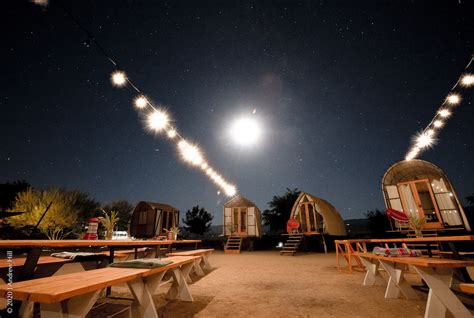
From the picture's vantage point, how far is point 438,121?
761 cm

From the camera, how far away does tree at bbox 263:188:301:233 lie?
2522cm

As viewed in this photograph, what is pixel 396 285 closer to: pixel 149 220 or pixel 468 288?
pixel 468 288

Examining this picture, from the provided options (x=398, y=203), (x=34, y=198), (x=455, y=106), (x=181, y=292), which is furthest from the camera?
(x=34, y=198)

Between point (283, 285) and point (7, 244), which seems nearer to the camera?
point (7, 244)

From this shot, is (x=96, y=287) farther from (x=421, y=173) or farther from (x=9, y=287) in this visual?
(x=421, y=173)

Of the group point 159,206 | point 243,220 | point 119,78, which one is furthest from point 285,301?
point 159,206

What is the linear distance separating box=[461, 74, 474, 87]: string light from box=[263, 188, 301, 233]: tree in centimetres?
2005

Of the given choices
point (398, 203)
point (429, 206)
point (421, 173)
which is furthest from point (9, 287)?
point (429, 206)

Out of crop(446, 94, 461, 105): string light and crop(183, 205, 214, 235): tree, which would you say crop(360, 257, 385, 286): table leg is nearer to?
crop(446, 94, 461, 105): string light

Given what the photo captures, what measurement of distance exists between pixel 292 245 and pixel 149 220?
12399mm

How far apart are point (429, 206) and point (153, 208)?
1904 cm

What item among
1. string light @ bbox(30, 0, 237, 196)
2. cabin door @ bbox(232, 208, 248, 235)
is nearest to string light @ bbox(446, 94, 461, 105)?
string light @ bbox(30, 0, 237, 196)

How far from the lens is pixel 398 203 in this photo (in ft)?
37.1

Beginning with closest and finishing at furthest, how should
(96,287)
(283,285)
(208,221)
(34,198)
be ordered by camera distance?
(96,287) → (283,285) → (34,198) → (208,221)
